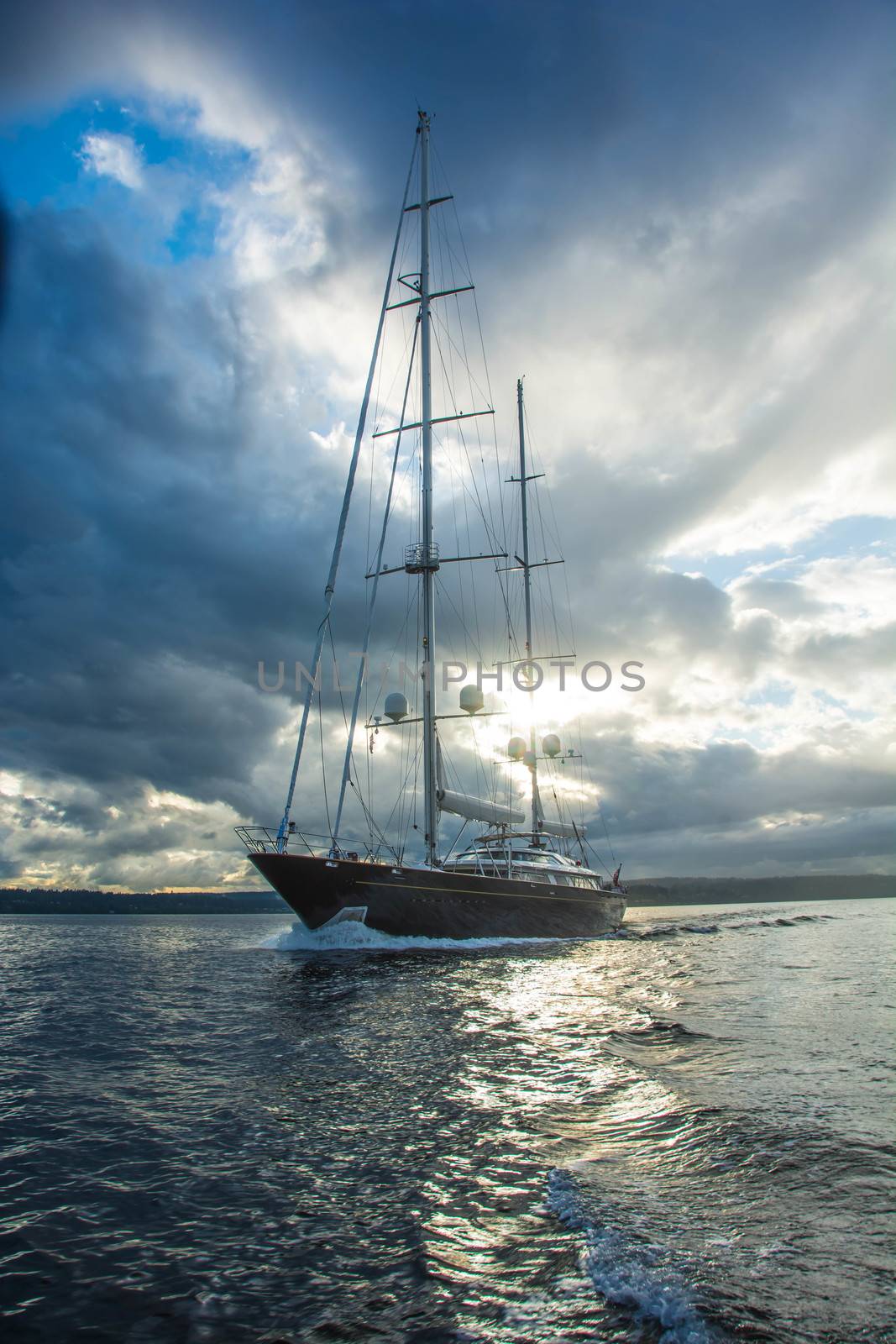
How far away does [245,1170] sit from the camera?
20.2 feet

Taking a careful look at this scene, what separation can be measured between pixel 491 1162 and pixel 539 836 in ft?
136

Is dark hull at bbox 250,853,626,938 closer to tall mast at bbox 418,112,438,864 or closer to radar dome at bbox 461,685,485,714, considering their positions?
tall mast at bbox 418,112,438,864

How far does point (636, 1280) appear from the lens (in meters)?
4.29

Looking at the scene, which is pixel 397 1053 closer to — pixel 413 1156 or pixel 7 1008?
pixel 413 1156

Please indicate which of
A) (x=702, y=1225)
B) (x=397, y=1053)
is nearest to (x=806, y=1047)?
(x=397, y=1053)

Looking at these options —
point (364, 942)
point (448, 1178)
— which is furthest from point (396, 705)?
point (448, 1178)

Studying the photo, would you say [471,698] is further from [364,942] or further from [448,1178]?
[448,1178]

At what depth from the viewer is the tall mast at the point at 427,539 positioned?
1200 inches

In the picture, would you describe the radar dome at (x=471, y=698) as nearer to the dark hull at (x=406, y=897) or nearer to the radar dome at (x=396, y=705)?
the radar dome at (x=396, y=705)

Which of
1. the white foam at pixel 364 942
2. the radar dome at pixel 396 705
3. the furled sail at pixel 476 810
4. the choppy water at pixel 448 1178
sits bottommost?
the white foam at pixel 364 942

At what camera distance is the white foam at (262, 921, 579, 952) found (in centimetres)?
2597

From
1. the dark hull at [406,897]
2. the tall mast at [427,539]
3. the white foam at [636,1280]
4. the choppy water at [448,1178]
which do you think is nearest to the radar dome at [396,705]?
the tall mast at [427,539]

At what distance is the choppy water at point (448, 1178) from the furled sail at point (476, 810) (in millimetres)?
17732

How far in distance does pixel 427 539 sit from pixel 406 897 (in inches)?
647
